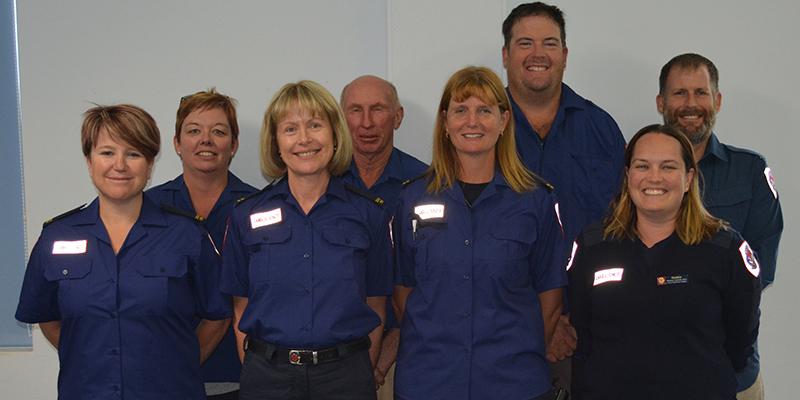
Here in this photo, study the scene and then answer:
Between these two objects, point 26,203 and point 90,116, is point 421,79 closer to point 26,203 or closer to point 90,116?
point 90,116

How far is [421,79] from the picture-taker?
3305 mm

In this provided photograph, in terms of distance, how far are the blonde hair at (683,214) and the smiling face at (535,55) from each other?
2.29ft

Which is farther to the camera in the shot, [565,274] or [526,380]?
[565,274]

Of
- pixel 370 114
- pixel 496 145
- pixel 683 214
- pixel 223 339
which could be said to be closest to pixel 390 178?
pixel 370 114

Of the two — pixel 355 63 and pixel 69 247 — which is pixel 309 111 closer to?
pixel 69 247

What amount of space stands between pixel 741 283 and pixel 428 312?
107cm

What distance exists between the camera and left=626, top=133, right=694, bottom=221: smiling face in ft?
6.69

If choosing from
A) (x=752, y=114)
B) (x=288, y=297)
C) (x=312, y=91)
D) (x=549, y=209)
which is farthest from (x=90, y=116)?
(x=752, y=114)

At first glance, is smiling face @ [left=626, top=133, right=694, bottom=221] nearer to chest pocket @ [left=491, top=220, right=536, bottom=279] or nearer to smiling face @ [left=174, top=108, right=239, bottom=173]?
chest pocket @ [left=491, top=220, right=536, bottom=279]

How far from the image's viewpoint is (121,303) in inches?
79.1

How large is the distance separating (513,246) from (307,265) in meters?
0.74

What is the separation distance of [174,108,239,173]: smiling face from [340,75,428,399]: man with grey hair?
1.98 feet

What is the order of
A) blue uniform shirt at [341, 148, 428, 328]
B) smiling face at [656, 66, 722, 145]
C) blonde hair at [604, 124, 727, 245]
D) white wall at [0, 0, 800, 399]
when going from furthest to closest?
white wall at [0, 0, 800, 399], blue uniform shirt at [341, 148, 428, 328], smiling face at [656, 66, 722, 145], blonde hair at [604, 124, 727, 245]

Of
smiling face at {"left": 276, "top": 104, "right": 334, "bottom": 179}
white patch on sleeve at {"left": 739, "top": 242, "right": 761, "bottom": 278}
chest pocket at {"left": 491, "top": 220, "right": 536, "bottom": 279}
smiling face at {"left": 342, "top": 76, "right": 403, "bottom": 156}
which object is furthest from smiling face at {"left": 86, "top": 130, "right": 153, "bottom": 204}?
white patch on sleeve at {"left": 739, "top": 242, "right": 761, "bottom": 278}
